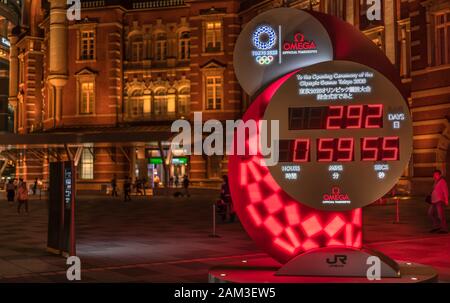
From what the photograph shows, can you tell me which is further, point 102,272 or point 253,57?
point 102,272

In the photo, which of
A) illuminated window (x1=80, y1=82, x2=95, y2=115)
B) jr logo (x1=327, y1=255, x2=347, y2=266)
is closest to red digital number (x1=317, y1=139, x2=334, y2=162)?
jr logo (x1=327, y1=255, x2=347, y2=266)

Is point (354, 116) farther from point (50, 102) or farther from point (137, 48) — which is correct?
point (50, 102)

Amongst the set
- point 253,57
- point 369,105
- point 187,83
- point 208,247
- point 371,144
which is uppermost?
point 187,83

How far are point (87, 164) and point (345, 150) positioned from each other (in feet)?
137

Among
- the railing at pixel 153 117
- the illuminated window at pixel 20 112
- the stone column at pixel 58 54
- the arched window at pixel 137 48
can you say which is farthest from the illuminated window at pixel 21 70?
the railing at pixel 153 117

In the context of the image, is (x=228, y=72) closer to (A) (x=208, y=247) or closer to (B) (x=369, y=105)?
(A) (x=208, y=247)

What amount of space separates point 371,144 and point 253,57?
2417mm

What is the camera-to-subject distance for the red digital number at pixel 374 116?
9.98 metres

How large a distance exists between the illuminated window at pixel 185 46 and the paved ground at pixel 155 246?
26.8 meters

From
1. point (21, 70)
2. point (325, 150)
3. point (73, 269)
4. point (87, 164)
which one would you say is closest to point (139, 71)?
point (87, 164)

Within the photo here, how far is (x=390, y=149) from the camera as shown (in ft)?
32.7

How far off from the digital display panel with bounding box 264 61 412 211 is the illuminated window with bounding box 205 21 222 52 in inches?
1521

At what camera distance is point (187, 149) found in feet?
159
